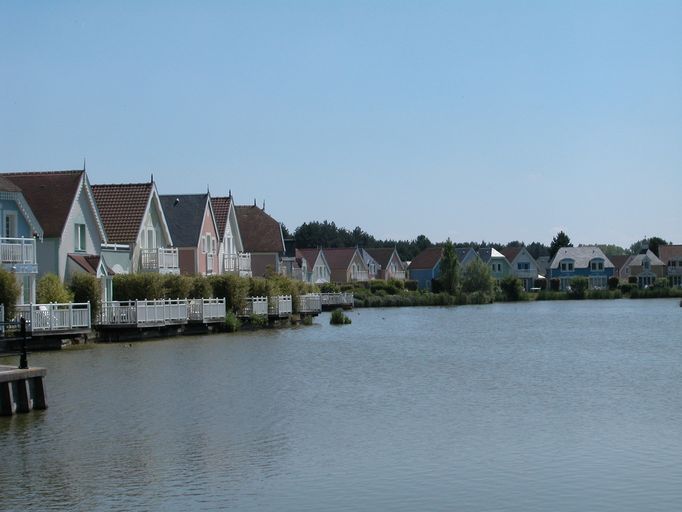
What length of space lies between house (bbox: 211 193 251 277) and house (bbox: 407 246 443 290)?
64490 millimetres

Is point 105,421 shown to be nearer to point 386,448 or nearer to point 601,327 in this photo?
point 386,448

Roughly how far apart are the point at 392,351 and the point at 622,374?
1169cm

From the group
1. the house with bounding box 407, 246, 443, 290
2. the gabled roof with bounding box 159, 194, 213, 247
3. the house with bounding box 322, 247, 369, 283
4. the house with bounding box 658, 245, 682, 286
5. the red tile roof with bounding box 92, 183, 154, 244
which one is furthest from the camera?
the house with bounding box 658, 245, 682, 286

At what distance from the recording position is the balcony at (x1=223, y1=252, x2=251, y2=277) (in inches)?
2581

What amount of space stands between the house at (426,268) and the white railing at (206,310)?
82568mm

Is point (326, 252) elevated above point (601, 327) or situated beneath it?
elevated above

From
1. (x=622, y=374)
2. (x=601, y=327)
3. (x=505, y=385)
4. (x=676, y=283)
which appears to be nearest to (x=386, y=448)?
(x=505, y=385)

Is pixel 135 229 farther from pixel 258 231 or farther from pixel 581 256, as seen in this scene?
pixel 581 256

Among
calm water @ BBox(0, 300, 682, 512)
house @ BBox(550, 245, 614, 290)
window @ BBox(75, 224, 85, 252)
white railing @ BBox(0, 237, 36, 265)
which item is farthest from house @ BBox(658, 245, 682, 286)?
white railing @ BBox(0, 237, 36, 265)

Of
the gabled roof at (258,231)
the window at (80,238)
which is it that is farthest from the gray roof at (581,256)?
the window at (80,238)

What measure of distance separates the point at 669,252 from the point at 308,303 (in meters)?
85.6

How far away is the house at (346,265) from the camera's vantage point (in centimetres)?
11994

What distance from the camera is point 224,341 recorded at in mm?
44156

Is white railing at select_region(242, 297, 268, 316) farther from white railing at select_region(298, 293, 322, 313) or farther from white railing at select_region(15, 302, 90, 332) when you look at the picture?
white railing at select_region(15, 302, 90, 332)
